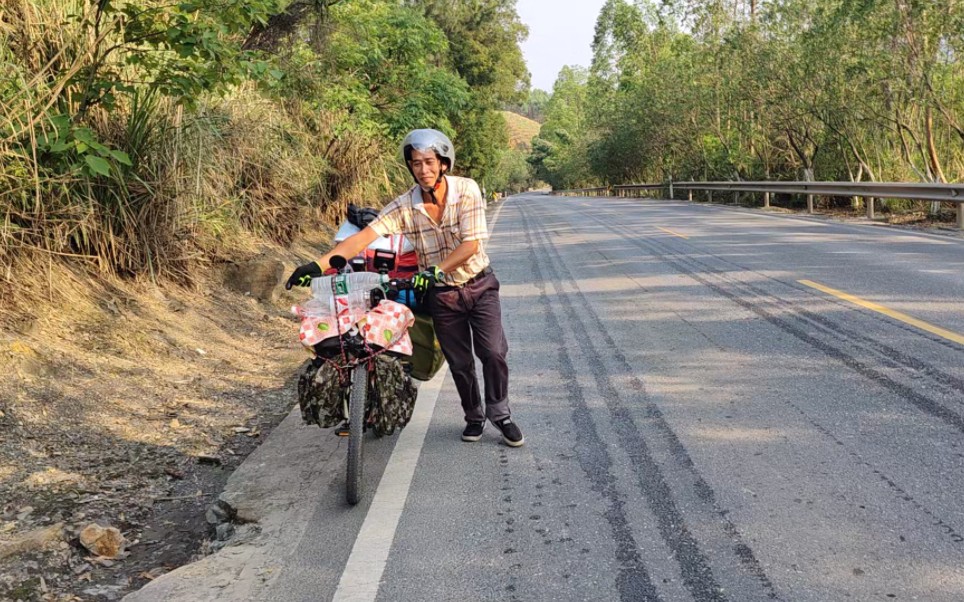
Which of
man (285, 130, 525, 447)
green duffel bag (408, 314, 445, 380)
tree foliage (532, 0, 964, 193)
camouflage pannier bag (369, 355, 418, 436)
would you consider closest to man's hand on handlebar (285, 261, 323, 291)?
man (285, 130, 525, 447)

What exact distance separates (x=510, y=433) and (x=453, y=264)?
106 centimetres

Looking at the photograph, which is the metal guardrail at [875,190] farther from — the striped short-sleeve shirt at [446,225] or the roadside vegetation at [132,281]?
the striped short-sleeve shirt at [446,225]

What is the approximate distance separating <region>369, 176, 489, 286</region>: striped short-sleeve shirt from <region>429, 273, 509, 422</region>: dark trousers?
10cm

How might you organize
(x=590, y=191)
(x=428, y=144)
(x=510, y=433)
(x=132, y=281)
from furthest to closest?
(x=590, y=191), (x=132, y=281), (x=510, y=433), (x=428, y=144)

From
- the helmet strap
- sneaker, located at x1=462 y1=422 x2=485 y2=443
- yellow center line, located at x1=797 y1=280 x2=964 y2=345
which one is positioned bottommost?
sneaker, located at x1=462 y1=422 x2=485 y2=443

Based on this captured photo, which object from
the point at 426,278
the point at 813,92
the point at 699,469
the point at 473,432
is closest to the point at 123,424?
the point at 473,432

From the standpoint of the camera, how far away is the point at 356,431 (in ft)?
13.1

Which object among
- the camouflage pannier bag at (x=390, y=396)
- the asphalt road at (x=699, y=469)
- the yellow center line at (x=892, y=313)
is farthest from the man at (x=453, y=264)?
the yellow center line at (x=892, y=313)

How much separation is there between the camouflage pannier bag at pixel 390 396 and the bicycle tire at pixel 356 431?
179mm

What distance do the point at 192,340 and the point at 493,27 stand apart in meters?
36.1

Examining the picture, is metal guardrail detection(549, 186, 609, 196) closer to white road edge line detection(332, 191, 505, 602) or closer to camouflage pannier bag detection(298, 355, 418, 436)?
white road edge line detection(332, 191, 505, 602)

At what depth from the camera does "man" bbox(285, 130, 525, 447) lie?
4301mm

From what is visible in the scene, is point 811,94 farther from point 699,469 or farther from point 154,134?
point 699,469

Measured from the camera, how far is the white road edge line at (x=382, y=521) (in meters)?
3.19
